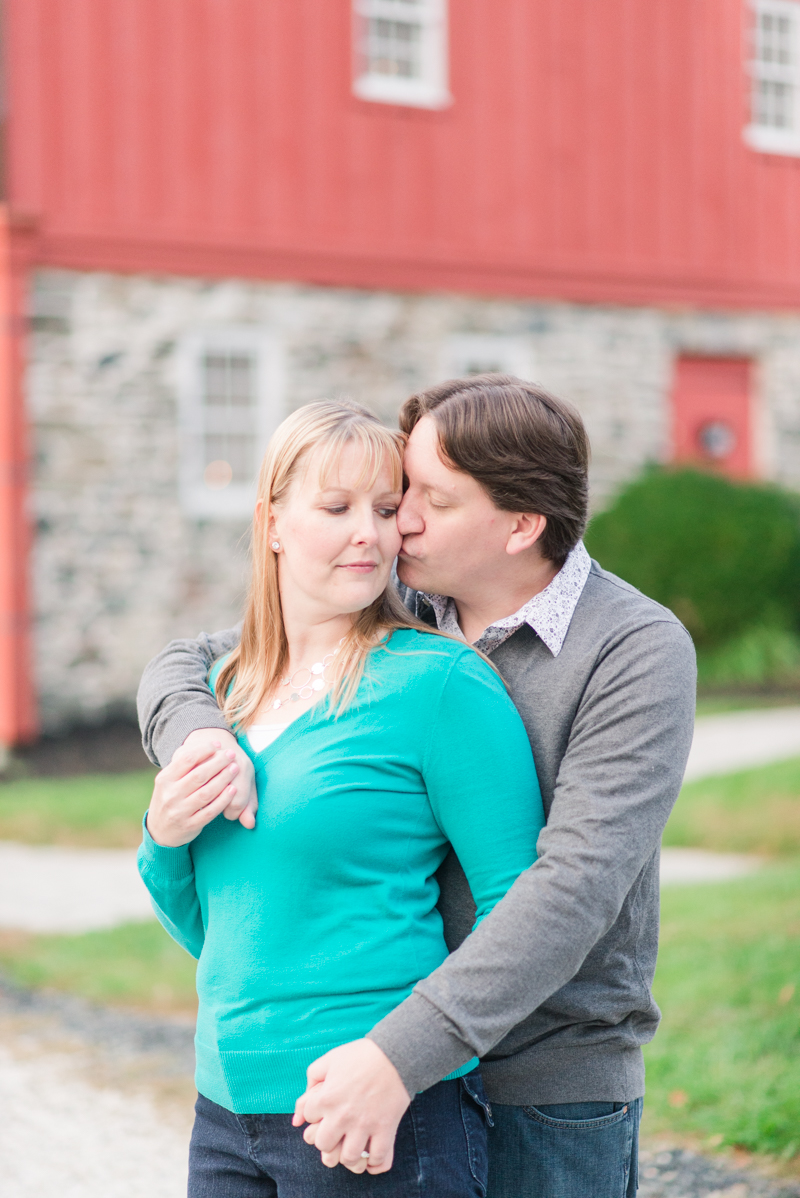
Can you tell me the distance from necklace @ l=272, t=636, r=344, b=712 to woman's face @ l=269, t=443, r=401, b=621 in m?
0.08

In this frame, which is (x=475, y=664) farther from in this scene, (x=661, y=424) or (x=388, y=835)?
(x=661, y=424)

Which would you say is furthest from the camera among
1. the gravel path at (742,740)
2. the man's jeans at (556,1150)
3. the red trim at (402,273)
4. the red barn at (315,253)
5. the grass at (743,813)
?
the red trim at (402,273)

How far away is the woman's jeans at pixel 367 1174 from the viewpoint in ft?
5.83

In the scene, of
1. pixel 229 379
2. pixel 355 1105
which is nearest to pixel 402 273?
pixel 229 379

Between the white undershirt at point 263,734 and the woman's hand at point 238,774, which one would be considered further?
the white undershirt at point 263,734

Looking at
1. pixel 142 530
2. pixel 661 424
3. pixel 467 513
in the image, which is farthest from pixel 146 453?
pixel 467 513

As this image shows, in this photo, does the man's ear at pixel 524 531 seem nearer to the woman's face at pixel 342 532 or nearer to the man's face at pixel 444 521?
the man's face at pixel 444 521

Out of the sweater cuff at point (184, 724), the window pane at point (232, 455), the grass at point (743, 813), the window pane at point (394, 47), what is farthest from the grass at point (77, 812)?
the window pane at point (394, 47)

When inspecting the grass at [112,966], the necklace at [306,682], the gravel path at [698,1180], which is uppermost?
the necklace at [306,682]

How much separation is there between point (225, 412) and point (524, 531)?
30.5ft

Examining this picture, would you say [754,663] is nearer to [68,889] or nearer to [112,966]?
[68,889]

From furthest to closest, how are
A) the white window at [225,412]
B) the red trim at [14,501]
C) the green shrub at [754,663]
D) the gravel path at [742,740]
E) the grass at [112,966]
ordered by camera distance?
the green shrub at [754,663]
the white window at [225,412]
the red trim at [14,501]
the gravel path at [742,740]
the grass at [112,966]

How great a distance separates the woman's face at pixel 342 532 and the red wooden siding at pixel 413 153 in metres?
9.07

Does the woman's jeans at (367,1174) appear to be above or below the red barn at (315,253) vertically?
below
